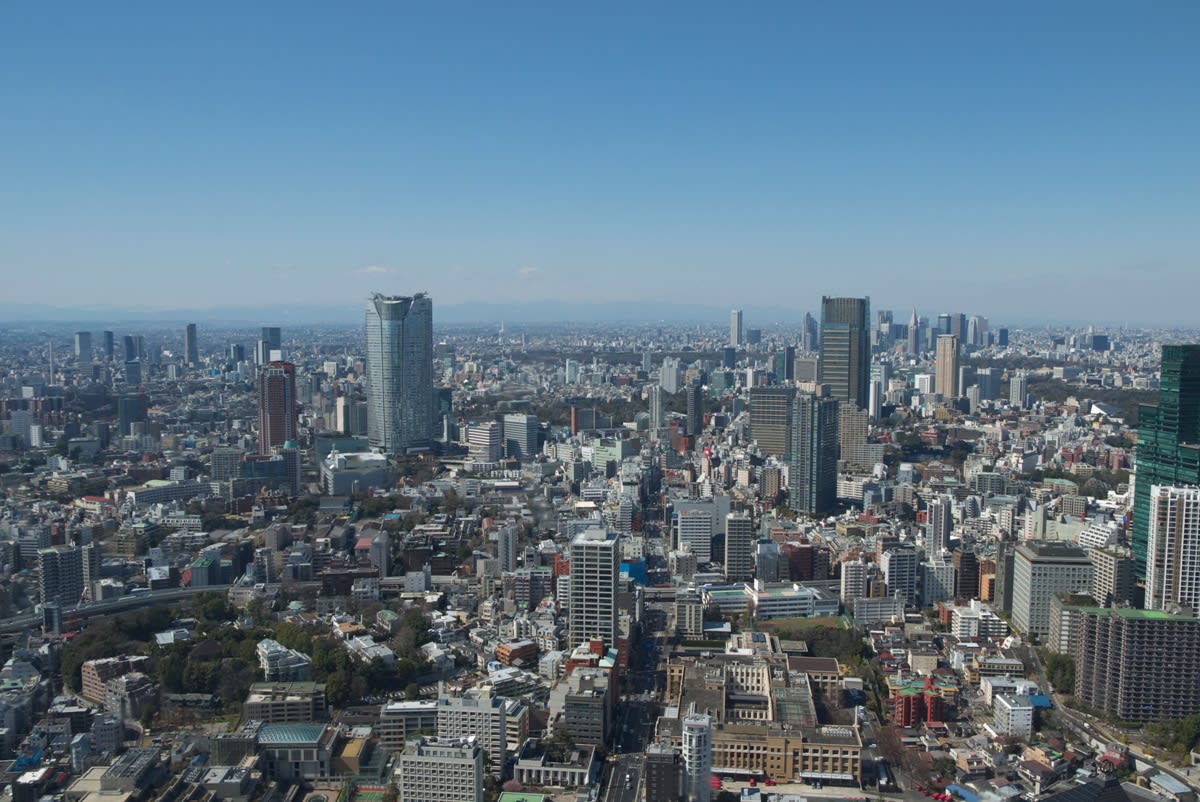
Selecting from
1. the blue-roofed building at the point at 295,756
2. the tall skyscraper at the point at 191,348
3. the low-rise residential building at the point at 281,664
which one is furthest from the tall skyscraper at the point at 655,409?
the tall skyscraper at the point at 191,348

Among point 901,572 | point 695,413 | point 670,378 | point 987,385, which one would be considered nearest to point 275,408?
point 695,413

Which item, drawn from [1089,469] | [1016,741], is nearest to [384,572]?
[1016,741]

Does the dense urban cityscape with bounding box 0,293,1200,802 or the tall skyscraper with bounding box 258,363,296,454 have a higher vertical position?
the tall skyscraper with bounding box 258,363,296,454

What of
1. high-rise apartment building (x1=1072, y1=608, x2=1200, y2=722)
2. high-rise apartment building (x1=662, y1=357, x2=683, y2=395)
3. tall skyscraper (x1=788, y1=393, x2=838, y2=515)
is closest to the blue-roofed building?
high-rise apartment building (x1=1072, y1=608, x2=1200, y2=722)

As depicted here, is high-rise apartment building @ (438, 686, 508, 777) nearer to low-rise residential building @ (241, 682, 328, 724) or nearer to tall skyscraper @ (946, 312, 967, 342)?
low-rise residential building @ (241, 682, 328, 724)

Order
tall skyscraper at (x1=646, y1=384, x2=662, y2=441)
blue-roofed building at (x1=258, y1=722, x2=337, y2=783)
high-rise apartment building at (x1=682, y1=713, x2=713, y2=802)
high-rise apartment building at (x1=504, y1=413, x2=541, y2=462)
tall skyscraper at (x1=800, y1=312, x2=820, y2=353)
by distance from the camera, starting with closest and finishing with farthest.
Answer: high-rise apartment building at (x1=682, y1=713, x2=713, y2=802) < blue-roofed building at (x1=258, y1=722, x2=337, y2=783) < high-rise apartment building at (x1=504, y1=413, x2=541, y2=462) < tall skyscraper at (x1=646, y1=384, x2=662, y2=441) < tall skyscraper at (x1=800, y1=312, x2=820, y2=353)

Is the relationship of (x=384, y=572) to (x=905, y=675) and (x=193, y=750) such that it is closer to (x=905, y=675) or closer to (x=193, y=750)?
(x=193, y=750)

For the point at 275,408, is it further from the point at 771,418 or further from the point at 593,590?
the point at 593,590

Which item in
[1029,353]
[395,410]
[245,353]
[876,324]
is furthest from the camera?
[876,324]
